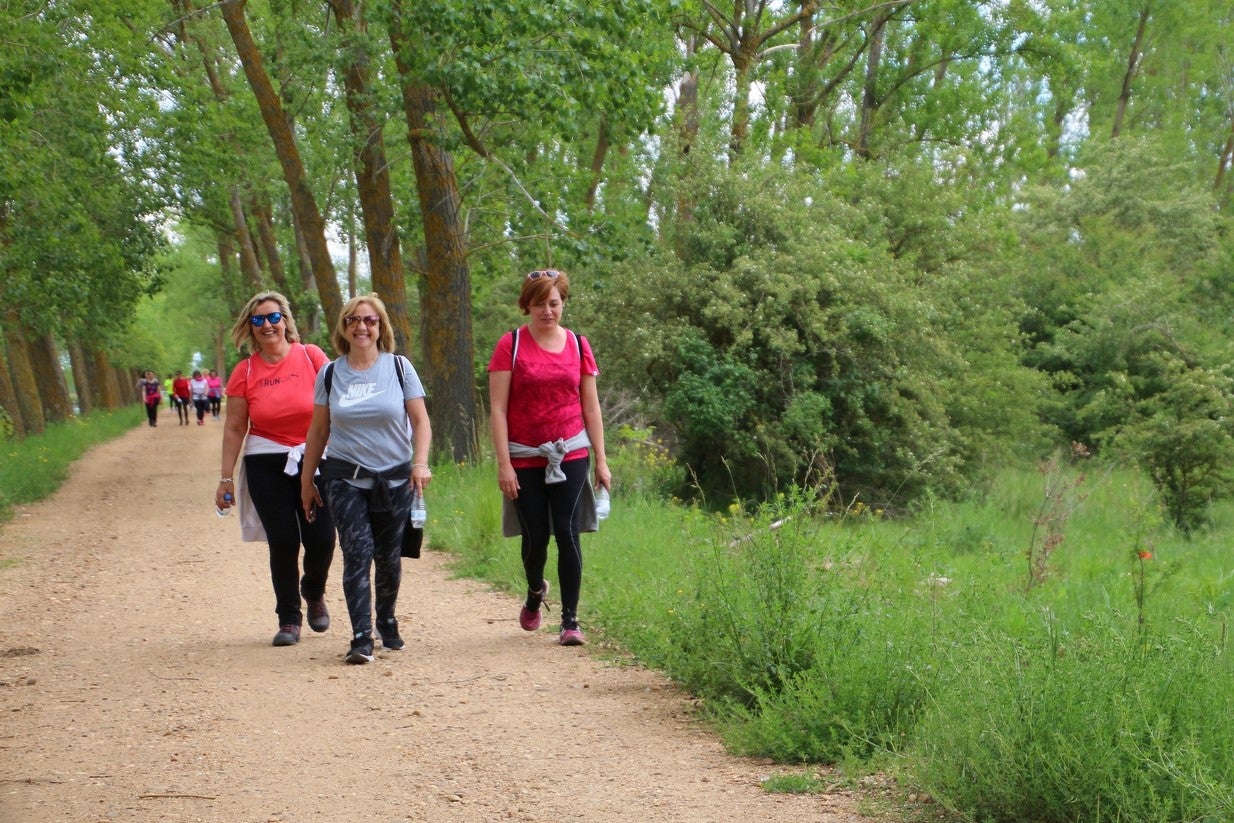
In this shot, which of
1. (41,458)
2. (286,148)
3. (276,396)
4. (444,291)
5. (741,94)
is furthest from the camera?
(741,94)

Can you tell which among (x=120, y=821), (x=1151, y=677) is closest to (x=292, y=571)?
(x=120, y=821)

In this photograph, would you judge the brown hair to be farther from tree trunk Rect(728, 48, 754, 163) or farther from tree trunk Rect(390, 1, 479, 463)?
tree trunk Rect(728, 48, 754, 163)

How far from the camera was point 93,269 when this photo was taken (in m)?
22.3

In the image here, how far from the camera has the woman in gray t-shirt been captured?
7.03 meters

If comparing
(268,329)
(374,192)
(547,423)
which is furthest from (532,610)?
(374,192)

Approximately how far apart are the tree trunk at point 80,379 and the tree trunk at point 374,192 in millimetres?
26317

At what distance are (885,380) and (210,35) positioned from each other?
623 inches

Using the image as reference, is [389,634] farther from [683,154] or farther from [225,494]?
[683,154]

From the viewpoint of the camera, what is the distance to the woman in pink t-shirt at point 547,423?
7.15m

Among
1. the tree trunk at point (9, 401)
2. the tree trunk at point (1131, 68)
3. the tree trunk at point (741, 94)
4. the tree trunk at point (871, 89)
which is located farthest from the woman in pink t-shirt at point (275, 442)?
the tree trunk at point (1131, 68)

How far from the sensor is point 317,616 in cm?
792

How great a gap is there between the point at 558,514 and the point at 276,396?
69.7 inches

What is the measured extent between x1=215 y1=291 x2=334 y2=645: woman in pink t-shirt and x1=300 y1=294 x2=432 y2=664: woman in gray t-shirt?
36cm

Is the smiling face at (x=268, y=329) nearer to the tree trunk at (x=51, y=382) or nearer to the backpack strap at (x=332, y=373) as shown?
the backpack strap at (x=332, y=373)
